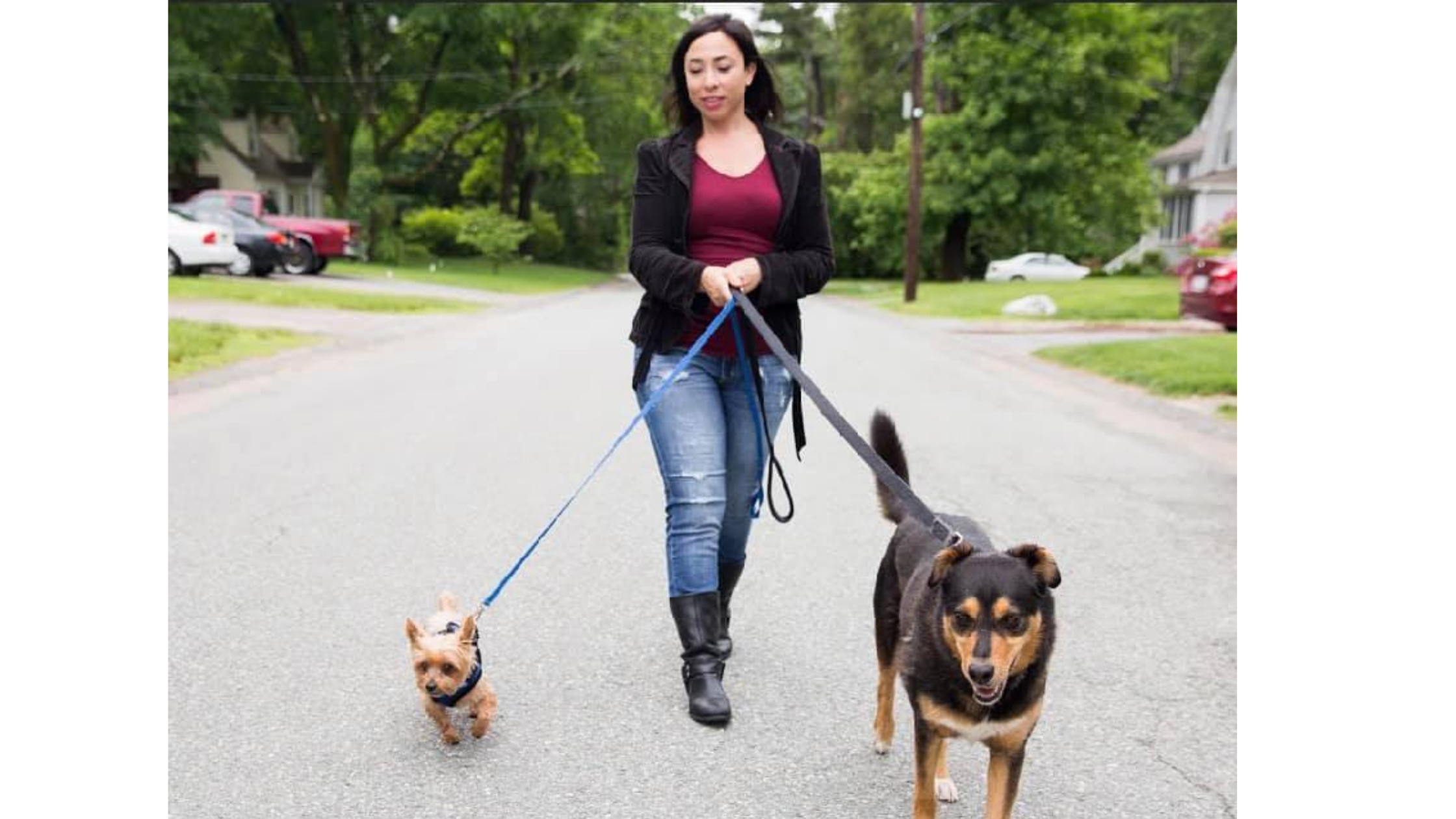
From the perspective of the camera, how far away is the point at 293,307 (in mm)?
20203

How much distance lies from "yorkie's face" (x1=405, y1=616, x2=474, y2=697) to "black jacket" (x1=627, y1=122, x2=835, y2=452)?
0.98 meters

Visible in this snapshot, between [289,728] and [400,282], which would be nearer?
[289,728]

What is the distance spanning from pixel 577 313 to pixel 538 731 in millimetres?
20859

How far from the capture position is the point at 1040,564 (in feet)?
9.04

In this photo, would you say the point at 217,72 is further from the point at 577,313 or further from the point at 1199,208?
the point at 1199,208

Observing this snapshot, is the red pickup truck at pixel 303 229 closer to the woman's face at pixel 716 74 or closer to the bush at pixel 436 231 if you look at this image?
the bush at pixel 436 231

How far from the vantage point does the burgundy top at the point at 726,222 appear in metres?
3.73

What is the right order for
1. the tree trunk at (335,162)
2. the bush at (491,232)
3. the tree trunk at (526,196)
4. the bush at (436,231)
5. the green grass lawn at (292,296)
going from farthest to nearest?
1. the tree trunk at (526,196)
2. the bush at (436,231)
3. the tree trunk at (335,162)
4. the bush at (491,232)
5. the green grass lawn at (292,296)

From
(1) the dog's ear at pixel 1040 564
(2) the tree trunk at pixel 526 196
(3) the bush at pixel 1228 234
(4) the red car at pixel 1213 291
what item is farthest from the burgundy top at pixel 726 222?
(2) the tree trunk at pixel 526 196

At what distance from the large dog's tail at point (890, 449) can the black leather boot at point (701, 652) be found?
68cm

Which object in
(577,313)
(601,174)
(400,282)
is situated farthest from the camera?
(601,174)
